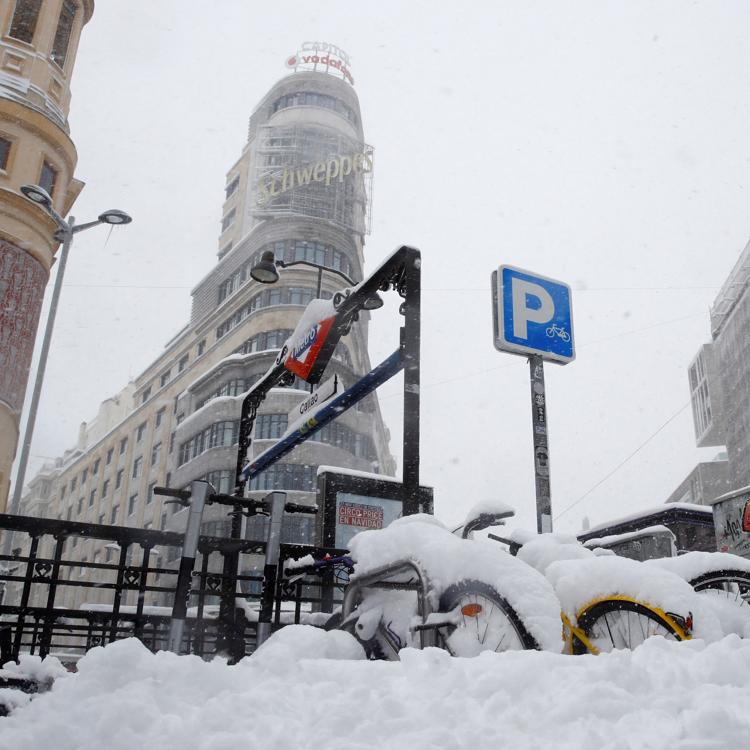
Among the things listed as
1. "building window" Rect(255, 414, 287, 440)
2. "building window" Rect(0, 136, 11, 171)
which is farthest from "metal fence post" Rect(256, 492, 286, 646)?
"building window" Rect(255, 414, 287, 440)

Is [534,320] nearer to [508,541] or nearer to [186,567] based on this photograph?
[508,541]

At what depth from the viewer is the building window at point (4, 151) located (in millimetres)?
24297

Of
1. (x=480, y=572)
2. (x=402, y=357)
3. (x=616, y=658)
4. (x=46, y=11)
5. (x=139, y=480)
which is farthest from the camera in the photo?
(x=139, y=480)

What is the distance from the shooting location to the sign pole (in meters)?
5.46

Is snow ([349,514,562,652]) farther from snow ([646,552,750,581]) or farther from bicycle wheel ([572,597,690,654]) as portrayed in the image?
snow ([646,552,750,581])

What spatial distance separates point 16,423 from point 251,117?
50.2 metres

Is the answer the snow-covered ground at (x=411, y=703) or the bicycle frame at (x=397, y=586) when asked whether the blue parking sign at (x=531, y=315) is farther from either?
the snow-covered ground at (x=411, y=703)

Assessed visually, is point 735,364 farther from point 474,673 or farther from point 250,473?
point 474,673

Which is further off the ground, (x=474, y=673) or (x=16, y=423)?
(x=16, y=423)

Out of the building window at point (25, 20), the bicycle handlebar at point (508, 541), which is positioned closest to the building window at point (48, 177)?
the building window at point (25, 20)

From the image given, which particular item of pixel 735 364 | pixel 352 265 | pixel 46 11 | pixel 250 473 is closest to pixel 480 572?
pixel 250 473

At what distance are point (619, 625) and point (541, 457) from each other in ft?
7.98

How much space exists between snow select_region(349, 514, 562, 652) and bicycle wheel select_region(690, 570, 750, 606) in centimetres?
128

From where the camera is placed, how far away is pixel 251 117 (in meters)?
66.4
